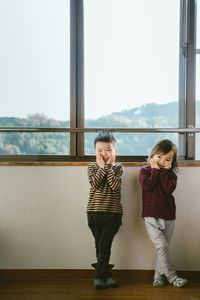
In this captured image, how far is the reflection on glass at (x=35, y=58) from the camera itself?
7.16 feet

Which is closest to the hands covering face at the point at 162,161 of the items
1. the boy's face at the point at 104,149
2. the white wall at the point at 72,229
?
the white wall at the point at 72,229

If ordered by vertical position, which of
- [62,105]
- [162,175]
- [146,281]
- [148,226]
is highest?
[62,105]

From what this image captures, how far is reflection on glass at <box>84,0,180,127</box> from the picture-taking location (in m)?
2.18

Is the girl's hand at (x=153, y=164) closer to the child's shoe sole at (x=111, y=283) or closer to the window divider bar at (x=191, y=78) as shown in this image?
the window divider bar at (x=191, y=78)

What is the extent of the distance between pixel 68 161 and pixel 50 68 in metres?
0.71

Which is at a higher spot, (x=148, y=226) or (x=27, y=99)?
(x=27, y=99)

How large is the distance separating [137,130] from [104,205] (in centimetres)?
60

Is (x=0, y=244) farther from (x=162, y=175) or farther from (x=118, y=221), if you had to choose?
(x=162, y=175)

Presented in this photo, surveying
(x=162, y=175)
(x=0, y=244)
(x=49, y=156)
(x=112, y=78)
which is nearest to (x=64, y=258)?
(x=0, y=244)

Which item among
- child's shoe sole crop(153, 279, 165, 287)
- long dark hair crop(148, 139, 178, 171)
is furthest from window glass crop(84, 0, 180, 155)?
child's shoe sole crop(153, 279, 165, 287)

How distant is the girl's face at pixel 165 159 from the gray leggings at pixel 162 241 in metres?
0.36

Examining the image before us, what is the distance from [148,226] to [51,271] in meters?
0.76

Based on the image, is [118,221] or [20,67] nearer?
[118,221]

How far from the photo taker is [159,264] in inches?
76.3
